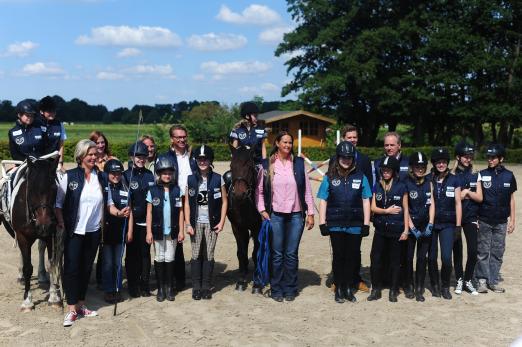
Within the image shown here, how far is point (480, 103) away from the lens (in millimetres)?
34875

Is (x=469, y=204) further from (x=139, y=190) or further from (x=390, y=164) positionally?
(x=139, y=190)

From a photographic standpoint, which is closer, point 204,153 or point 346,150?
point 346,150

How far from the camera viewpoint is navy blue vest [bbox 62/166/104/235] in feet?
17.5

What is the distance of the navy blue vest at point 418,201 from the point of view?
Result: 6.13m

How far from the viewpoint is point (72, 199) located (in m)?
5.35

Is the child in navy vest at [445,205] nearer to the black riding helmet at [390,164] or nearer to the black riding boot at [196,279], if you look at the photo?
the black riding helmet at [390,164]

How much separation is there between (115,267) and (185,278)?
1.27 metres

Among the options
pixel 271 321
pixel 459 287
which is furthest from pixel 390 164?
pixel 271 321

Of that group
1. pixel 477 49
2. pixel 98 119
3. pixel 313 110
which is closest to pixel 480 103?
pixel 477 49

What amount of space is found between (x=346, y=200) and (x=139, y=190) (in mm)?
2534

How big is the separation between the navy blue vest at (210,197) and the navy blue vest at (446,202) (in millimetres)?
2695

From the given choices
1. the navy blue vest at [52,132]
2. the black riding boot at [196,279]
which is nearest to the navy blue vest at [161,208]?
the black riding boot at [196,279]

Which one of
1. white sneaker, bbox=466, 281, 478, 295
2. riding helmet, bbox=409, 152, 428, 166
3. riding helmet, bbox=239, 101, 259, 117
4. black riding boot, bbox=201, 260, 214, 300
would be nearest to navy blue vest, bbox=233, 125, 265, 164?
riding helmet, bbox=239, 101, 259, 117

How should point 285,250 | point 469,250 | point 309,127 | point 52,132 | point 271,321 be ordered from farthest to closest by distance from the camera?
point 309,127
point 52,132
point 469,250
point 285,250
point 271,321
